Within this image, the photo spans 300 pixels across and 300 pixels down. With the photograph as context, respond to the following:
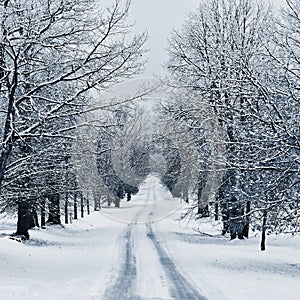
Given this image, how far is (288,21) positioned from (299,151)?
147 inches

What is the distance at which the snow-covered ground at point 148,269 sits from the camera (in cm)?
1116

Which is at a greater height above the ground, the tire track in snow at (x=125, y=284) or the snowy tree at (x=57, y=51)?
the snowy tree at (x=57, y=51)

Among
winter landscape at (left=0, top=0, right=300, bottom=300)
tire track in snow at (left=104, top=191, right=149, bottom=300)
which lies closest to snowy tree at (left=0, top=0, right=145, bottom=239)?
winter landscape at (left=0, top=0, right=300, bottom=300)

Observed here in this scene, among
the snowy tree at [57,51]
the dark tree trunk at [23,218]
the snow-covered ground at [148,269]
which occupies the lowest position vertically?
the snow-covered ground at [148,269]

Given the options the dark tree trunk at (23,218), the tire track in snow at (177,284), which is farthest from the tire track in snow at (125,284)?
the dark tree trunk at (23,218)

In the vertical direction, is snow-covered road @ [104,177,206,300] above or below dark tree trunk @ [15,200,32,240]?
below

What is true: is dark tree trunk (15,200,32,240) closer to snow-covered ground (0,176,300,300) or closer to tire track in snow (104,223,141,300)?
snow-covered ground (0,176,300,300)

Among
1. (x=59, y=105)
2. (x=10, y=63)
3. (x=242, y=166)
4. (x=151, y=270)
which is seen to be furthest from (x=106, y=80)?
(x=151, y=270)

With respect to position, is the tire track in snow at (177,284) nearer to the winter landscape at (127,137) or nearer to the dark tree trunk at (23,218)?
the winter landscape at (127,137)

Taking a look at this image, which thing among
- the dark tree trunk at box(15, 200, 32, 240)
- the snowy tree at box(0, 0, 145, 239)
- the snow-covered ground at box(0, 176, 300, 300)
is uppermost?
the snowy tree at box(0, 0, 145, 239)

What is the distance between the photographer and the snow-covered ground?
11156mm

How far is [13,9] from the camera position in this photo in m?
10.3

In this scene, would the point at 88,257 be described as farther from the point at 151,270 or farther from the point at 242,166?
the point at 242,166

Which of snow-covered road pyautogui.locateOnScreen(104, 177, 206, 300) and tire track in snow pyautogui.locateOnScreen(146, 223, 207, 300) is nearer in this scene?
tire track in snow pyautogui.locateOnScreen(146, 223, 207, 300)
